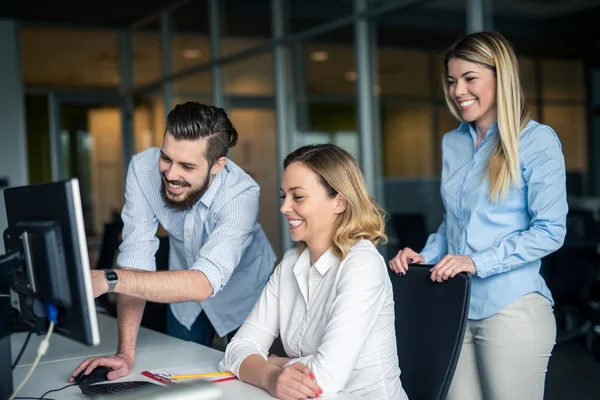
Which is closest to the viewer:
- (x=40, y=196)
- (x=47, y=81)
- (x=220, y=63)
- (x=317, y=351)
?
(x=40, y=196)

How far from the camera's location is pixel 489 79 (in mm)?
2082

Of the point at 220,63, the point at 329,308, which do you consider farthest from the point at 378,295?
the point at 220,63

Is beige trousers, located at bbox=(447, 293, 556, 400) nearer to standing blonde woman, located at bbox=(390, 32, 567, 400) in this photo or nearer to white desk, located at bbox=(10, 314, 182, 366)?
standing blonde woman, located at bbox=(390, 32, 567, 400)

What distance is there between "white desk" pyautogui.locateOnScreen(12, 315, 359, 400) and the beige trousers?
0.54 metres

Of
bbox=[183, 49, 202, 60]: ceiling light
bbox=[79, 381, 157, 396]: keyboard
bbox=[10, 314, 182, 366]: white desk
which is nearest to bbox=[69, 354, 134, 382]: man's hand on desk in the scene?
bbox=[79, 381, 157, 396]: keyboard

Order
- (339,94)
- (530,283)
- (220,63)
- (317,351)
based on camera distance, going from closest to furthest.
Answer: (317,351) → (530,283) → (339,94) → (220,63)

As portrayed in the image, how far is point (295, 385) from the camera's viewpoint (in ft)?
5.38

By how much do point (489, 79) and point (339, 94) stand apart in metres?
3.39

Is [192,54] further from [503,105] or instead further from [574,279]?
[503,105]

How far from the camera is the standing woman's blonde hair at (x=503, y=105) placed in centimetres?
203

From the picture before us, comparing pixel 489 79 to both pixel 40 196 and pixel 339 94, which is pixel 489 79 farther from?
pixel 339 94

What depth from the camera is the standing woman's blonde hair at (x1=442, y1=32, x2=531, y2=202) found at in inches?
79.9

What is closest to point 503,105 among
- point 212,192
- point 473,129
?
point 473,129

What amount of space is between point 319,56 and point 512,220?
373cm
